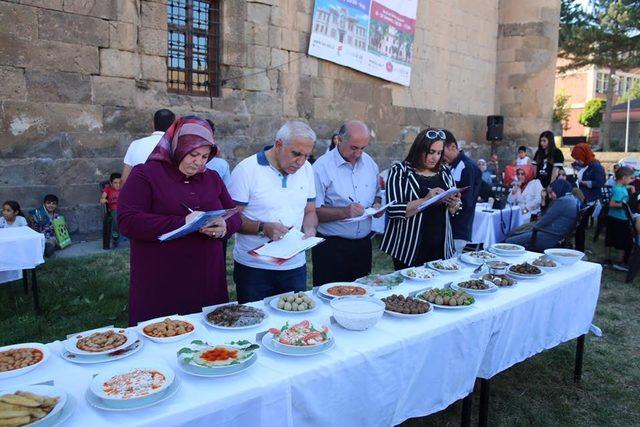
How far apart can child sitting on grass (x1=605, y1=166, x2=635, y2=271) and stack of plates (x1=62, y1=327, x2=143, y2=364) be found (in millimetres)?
7056

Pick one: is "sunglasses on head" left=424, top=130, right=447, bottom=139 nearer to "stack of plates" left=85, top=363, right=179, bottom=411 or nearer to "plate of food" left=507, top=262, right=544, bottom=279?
"plate of food" left=507, top=262, right=544, bottom=279

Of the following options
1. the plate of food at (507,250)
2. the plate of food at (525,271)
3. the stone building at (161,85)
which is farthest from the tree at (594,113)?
the plate of food at (525,271)

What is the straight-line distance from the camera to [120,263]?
6188 millimetres

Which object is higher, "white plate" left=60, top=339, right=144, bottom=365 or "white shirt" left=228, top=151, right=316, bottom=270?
"white shirt" left=228, top=151, right=316, bottom=270

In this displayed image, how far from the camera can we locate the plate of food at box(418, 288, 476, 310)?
8.09 ft

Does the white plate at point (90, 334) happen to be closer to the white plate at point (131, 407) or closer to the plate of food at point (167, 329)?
the plate of food at point (167, 329)

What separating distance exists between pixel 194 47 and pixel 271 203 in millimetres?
6077

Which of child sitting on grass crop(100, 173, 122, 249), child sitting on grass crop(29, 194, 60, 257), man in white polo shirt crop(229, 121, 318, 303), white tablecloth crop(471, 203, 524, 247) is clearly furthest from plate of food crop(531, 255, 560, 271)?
child sitting on grass crop(29, 194, 60, 257)

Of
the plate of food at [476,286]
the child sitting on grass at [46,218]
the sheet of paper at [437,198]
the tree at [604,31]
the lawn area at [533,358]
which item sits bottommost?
the lawn area at [533,358]

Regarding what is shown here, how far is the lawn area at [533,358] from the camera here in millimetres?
3176

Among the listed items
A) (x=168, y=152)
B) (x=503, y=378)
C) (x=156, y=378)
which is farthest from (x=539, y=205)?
(x=156, y=378)

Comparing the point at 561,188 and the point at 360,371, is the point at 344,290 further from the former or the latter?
the point at 561,188

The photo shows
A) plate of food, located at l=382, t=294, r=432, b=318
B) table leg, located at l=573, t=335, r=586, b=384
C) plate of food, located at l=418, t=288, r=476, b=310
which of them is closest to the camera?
plate of food, located at l=382, t=294, r=432, b=318

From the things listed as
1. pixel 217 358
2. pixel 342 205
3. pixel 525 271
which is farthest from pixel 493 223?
pixel 217 358
